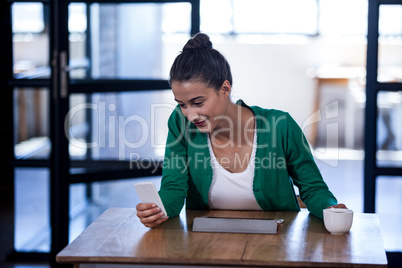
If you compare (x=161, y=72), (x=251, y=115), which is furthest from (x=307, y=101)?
(x=251, y=115)

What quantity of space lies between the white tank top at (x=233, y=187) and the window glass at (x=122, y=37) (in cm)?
115

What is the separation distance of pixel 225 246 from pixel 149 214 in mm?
263

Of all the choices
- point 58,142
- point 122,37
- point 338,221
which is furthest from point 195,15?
point 338,221

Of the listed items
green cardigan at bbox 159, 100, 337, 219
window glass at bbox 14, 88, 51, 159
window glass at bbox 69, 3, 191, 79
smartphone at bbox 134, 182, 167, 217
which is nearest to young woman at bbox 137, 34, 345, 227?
green cardigan at bbox 159, 100, 337, 219

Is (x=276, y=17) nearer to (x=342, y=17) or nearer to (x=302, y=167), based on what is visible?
(x=342, y=17)

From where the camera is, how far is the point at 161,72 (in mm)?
2980

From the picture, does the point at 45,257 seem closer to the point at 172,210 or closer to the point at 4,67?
the point at 4,67

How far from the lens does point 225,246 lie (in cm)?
135

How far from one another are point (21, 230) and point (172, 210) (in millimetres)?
1903

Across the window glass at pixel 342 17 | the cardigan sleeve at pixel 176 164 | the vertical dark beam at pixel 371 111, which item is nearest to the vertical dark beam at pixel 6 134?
the cardigan sleeve at pixel 176 164

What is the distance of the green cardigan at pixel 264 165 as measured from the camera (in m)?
1.75

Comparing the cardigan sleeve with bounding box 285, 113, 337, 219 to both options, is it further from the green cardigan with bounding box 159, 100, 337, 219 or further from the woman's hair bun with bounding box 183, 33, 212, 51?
the woman's hair bun with bounding box 183, 33, 212, 51

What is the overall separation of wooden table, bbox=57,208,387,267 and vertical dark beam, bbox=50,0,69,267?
1.07 m

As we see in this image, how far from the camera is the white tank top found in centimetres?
177
